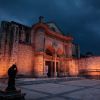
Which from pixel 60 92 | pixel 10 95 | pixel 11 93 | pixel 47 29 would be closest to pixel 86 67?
pixel 47 29

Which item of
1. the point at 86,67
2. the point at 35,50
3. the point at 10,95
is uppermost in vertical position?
the point at 35,50

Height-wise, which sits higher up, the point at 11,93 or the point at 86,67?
the point at 86,67

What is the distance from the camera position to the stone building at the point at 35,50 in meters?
19.0

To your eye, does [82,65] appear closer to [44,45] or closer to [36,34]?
[44,45]

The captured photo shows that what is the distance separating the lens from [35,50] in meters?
23.1

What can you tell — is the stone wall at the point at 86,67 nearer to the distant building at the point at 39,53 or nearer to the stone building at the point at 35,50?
the distant building at the point at 39,53

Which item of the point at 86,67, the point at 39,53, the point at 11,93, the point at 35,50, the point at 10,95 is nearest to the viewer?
the point at 10,95

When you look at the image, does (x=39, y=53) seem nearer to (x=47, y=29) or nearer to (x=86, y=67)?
(x=47, y=29)

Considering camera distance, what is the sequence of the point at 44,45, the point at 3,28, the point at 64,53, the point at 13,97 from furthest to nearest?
the point at 64,53 → the point at 44,45 → the point at 3,28 → the point at 13,97

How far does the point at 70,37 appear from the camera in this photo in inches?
1164

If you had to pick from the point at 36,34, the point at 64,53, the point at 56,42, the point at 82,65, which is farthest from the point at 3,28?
the point at 82,65

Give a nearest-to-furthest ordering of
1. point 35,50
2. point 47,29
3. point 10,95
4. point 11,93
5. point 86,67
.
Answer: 1. point 10,95
2. point 11,93
3. point 35,50
4. point 47,29
5. point 86,67

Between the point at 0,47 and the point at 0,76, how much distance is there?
4017mm

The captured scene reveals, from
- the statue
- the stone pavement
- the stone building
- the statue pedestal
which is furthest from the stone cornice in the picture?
the statue pedestal
